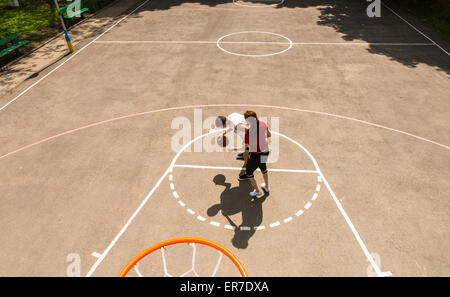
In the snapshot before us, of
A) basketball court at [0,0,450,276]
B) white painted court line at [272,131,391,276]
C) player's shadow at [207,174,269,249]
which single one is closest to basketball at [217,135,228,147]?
basketball court at [0,0,450,276]

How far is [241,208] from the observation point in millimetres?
7832

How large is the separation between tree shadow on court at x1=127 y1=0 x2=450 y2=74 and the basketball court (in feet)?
0.84

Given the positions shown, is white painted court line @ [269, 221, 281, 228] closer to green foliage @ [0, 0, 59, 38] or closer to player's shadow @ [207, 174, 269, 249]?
player's shadow @ [207, 174, 269, 249]

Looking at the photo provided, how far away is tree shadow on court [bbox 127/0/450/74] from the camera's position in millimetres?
15005

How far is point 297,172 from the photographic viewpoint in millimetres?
8836

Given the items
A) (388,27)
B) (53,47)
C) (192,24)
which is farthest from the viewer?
(192,24)

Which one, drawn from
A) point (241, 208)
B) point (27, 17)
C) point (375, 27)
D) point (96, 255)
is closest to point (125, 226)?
point (96, 255)

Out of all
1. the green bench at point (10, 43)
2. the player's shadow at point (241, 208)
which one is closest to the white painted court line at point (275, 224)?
the player's shadow at point (241, 208)

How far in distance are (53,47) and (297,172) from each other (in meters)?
17.1

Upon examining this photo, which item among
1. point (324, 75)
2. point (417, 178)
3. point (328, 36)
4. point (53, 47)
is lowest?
point (417, 178)

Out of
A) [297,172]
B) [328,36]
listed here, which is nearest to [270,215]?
[297,172]

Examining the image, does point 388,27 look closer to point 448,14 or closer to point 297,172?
point 448,14

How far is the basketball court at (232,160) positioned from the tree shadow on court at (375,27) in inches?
10.1
